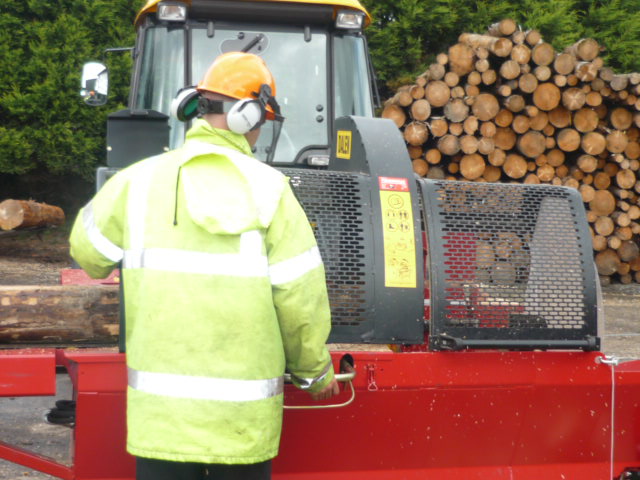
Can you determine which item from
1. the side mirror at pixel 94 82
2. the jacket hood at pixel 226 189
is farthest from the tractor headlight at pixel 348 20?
the jacket hood at pixel 226 189

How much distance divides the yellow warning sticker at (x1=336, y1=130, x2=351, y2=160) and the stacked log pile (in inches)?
195

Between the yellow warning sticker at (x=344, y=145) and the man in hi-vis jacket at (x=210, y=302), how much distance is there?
1052 millimetres

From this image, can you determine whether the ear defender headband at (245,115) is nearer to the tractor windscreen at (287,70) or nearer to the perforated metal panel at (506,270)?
the perforated metal panel at (506,270)

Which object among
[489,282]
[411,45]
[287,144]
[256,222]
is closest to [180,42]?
[287,144]

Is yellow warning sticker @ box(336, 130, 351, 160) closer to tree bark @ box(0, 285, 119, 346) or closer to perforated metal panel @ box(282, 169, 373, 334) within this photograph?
perforated metal panel @ box(282, 169, 373, 334)

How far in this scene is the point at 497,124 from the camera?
862 centimetres

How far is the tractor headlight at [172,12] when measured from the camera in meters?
4.96

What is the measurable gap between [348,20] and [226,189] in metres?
3.08

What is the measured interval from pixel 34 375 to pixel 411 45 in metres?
9.61

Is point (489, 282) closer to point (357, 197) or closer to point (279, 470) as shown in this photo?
point (357, 197)

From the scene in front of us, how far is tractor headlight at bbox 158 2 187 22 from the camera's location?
4.96 metres

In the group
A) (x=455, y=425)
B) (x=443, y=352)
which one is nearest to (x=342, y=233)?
(x=443, y=352)

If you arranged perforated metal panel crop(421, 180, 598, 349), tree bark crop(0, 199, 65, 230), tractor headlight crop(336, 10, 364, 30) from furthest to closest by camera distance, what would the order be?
tree bark crop(0, 199, 65, 230) < tractor headlight crop(336, 10, 364, 30) < perforated metal panel crop(421, 180, 598, 349)

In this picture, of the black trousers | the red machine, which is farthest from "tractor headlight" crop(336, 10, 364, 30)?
Result: the black trousers
